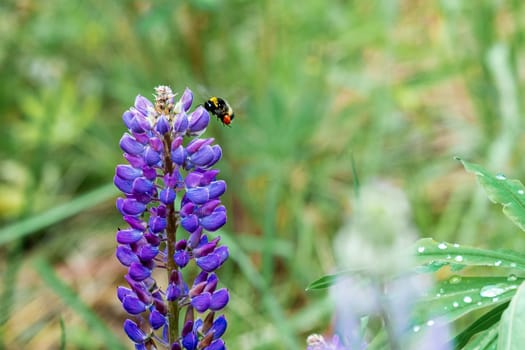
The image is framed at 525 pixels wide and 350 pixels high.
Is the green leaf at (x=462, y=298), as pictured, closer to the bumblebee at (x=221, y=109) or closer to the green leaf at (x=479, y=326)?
the green leaf at (x=479, y=326)

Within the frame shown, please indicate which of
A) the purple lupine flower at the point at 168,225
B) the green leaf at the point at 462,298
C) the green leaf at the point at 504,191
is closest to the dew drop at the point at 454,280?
the green leaf at the point at 462,298

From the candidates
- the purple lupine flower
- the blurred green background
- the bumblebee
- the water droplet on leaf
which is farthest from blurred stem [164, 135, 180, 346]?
the blurred green background

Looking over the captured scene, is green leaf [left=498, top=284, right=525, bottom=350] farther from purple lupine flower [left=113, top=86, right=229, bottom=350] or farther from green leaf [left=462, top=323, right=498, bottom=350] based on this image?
purple lupine flower [left=113, top=86, right=229, bottom=350]

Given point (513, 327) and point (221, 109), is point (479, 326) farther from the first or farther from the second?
point (221, 109)

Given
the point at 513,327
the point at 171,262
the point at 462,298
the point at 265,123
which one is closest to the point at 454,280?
the point at 462,298

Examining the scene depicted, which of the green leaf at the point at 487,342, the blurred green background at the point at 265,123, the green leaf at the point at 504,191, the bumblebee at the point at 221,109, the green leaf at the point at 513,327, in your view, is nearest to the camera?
the green leaf at the point at 513,327

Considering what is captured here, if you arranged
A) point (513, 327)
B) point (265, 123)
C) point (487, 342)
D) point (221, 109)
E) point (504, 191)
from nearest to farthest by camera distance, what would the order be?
point (513, 327) → point (487, 342) → point (504, 191) → point (221, 109) → point (265, 123)
